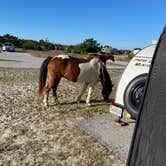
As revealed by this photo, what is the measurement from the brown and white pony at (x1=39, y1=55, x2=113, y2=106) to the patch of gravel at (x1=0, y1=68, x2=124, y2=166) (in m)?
0.57

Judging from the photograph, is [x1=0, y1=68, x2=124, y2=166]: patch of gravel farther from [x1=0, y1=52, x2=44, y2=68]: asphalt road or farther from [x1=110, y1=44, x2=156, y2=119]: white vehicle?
[x1=0, y1=52, x2=44, y2=68]: asphalt road

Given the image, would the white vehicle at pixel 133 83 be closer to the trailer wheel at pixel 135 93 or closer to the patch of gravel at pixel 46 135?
the trailer wheel at pixel 135 93

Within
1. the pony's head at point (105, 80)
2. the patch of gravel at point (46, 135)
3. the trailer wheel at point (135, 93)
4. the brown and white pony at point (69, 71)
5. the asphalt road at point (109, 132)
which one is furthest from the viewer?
the pony's head at point (105, 80)

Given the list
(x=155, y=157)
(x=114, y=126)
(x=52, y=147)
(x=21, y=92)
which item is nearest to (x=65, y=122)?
(x=114, y=126)

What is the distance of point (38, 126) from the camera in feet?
18.2

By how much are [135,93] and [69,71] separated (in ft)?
11.2

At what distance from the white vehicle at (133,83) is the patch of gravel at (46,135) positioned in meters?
0.79

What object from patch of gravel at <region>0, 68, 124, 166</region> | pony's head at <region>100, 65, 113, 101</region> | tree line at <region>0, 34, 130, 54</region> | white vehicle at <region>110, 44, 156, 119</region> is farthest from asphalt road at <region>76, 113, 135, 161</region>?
tree line at <region>0, 34, 130, 54</region>

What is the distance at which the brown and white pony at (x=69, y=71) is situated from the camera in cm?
741

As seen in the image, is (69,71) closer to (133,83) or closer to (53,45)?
(133,83)

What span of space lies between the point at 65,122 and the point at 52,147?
4.69ft

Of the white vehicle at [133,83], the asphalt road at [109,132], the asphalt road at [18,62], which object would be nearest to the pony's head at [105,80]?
the asphalt road at [109,132]

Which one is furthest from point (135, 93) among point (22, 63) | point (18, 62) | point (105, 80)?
point (18, 62)

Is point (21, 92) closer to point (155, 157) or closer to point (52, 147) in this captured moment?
point (52, 147)
